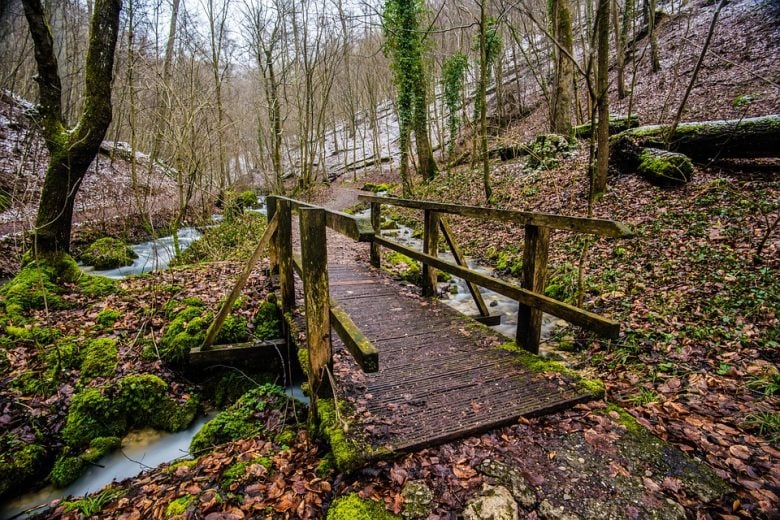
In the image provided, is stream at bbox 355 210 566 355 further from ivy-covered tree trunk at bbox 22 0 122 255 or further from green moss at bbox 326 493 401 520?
ivy-covered tree trunk at bbox 22 0 122 255

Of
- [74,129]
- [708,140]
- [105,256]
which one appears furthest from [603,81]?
[105,256]

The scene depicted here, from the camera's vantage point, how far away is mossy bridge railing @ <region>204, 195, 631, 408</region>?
277 centimetres

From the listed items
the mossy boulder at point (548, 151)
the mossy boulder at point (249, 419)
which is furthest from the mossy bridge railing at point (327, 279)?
the mossy boulder at point (548, 151)

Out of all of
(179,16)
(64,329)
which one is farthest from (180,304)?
(179,16)

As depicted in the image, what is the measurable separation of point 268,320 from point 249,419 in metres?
1.89

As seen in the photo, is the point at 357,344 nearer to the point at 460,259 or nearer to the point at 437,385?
the point at 437,385

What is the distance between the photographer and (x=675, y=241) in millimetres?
6484

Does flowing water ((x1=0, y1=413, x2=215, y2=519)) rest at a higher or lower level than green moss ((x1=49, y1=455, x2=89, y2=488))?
lower

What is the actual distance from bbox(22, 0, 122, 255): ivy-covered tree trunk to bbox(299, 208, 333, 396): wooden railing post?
19.7 ft

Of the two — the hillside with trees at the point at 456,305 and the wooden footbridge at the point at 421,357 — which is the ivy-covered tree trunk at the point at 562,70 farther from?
the wooden footbridge at the point at 421,357

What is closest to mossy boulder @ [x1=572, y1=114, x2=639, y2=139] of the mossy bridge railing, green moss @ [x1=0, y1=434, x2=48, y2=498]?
the mossy bridge railing

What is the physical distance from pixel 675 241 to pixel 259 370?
286 inches

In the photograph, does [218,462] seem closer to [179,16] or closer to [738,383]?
[738,383]

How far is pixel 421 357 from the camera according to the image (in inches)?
156
